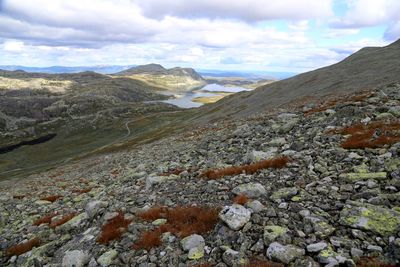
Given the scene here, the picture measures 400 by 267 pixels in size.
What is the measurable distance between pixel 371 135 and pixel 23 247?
694 inches

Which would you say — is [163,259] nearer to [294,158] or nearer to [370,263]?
[370,263]

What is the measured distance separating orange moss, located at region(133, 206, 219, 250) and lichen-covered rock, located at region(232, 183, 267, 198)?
63.7 inches

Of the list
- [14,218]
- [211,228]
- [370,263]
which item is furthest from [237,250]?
[14,218]

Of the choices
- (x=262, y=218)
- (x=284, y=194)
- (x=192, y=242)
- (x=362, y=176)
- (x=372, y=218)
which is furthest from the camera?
(x=362, y=176)

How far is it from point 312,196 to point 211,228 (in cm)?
387

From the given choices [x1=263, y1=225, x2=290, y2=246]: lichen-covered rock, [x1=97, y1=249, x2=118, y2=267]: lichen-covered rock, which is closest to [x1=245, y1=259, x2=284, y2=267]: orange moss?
[x1=263, y1=225, x2=290, y2=246]: lichen-covered rock

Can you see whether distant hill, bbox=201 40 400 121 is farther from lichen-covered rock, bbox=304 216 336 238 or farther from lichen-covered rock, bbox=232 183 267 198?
lichen-covered rock, bbox=304 216 336 238

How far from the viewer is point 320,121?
83.4 ft

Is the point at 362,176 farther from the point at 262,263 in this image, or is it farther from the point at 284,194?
the point at 262,263

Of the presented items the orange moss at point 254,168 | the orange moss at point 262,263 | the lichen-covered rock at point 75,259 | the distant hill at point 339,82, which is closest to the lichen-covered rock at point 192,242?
the orange moss at point 262,263

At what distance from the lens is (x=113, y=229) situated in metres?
12.2

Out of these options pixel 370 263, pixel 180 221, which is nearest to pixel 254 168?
pixel 180 221

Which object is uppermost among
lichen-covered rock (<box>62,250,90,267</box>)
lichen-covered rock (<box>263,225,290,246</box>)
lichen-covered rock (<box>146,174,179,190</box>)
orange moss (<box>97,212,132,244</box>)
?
lichen-covered rock (<box>263,225,290,246</box>)

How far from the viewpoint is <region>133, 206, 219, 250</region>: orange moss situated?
10.8 metres
